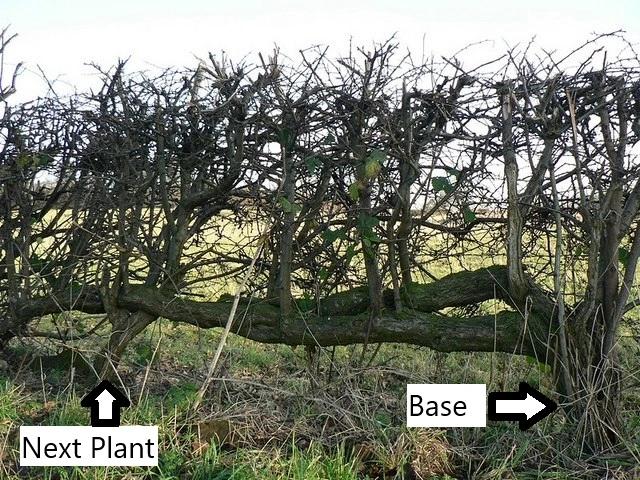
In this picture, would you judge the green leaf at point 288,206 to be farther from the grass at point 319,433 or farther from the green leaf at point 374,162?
the grass at point 319,433

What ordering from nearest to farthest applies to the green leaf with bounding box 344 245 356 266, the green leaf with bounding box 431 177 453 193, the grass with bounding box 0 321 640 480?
1. the grass with bounding box 0 321 640 480
2. the green leaf with bounding box 431 177 453 193
3. the green leaf with bounding box 344 245 356 266

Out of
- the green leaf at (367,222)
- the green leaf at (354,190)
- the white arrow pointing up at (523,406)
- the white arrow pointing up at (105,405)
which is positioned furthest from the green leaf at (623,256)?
the white arrow pointing up at (105,405)

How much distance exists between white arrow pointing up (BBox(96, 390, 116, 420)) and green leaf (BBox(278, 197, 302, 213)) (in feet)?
4.92

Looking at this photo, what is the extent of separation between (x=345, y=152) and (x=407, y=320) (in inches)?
46.0

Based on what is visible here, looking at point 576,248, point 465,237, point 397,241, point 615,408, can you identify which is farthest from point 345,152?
point 615,408

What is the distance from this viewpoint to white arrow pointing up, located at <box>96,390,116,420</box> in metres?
4.78

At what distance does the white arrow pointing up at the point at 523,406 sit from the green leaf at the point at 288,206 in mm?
1663

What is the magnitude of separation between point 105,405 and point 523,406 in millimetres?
2439

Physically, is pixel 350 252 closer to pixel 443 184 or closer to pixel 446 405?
pixel 443 184

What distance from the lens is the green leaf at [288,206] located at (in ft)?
16.3

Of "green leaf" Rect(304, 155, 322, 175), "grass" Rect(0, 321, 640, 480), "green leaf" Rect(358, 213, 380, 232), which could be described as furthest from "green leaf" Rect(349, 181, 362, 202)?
"grass" Rect(0, 321, 640, 480)

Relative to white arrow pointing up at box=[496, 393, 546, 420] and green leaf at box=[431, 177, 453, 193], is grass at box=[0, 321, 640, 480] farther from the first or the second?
green leaf at box=[431, 177, 453, 193]

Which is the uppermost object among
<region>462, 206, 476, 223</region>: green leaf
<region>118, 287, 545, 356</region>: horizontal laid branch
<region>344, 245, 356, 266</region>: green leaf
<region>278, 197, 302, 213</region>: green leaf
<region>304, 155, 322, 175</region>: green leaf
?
<region>304, 155, 322, 175</region>: green leaf

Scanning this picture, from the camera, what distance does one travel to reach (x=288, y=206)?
196 inches
